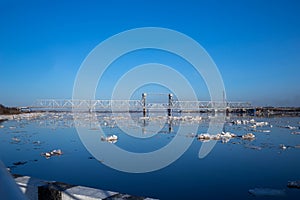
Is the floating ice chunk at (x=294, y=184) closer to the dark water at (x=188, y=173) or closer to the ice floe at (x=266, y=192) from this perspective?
the dark water at (x=188, y=173)

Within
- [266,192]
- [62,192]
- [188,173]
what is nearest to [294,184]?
[266,192]

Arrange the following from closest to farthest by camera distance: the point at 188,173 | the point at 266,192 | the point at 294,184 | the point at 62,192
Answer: the point at 62,192, the point at 266,192, the point at 294,184, the point at 188,173

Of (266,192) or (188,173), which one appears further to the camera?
(188,173)

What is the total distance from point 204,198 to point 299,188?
5.62ft

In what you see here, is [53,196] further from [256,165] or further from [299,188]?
[256,165]

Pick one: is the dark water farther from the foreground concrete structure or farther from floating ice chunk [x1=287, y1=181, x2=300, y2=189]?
the foreground concrete structure

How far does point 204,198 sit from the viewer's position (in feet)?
13.2

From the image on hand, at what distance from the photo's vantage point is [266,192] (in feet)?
14.0

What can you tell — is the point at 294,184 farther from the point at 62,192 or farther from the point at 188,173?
the point at 62,192

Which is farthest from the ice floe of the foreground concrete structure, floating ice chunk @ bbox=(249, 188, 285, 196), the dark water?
the foreground concrete structure

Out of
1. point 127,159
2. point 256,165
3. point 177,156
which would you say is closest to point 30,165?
point 127,159

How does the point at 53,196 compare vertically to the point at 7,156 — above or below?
above

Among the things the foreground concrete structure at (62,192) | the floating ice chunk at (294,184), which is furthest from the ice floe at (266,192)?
the foreground concrete structure at (62,192)

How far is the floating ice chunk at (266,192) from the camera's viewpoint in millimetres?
4172
